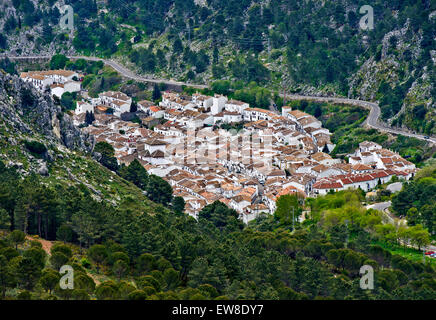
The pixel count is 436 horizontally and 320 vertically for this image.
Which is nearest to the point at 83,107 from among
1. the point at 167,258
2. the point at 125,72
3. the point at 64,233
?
the point at 125,72

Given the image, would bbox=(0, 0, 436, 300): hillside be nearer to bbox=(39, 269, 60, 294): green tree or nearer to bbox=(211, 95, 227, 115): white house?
bbox=(39, 269, 60, 294): green tree

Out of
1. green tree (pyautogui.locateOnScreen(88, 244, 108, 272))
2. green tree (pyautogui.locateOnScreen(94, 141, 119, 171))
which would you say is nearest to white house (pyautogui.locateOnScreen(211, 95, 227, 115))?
green tree (pyautogui.locateOnScreen(94, 141, 119, 171))

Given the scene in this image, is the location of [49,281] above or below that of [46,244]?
above

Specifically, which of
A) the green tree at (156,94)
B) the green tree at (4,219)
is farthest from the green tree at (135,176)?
the green tree at (156,94)

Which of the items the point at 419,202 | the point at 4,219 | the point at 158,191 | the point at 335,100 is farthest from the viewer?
the point at 335,100

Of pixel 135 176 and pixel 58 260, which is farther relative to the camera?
pixel 135 176

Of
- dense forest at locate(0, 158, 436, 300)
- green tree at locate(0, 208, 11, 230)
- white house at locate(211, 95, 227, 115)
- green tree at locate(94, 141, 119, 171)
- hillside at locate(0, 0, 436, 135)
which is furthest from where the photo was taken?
white house at locate(211, 95, 227, 115)

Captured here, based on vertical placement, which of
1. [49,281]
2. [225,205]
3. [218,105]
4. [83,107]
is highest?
[49,281]

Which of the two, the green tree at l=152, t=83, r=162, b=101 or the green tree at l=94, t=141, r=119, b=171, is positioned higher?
the green tree at l=94, t=141, r=119, b=171

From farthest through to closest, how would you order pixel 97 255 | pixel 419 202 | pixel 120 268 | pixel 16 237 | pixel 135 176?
pixel 135 176
pixel 419 202
pixel 97 255
pixel 16 237
pixel 120 268

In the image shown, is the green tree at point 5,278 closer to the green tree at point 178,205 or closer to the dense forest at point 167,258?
the dense forest at point 167,258

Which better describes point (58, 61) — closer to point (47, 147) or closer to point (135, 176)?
point (135, 176)

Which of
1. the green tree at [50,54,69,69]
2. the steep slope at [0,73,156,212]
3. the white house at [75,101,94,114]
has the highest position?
the steep slope at [0,73,156,212]
